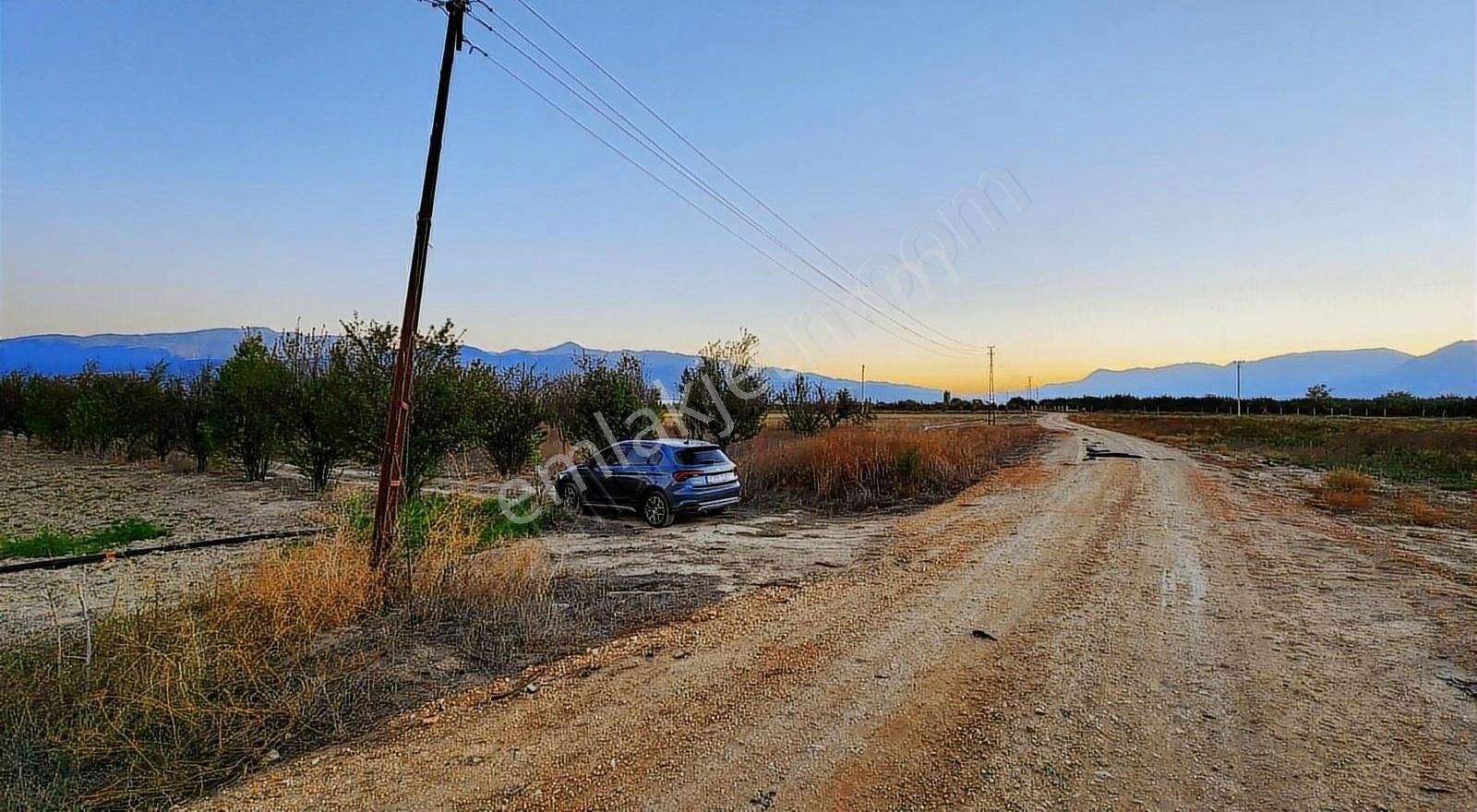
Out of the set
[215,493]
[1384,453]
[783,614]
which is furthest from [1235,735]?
[1384,453]

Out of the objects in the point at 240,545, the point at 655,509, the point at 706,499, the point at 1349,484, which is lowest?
the point at 240,545

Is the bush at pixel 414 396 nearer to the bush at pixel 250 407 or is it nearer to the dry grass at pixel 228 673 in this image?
the dry grass at pixel 228 673

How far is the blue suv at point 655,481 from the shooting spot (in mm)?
12031

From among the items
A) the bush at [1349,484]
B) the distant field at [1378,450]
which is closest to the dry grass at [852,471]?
the bush at [1349,484]

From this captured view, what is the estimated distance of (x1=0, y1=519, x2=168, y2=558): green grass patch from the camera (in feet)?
29.9

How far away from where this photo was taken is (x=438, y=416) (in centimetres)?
1098

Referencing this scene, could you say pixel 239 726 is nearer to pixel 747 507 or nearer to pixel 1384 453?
pixel 747 507

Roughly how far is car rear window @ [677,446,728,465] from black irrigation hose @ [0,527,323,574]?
538 centimetres

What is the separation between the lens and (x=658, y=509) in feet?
39.6

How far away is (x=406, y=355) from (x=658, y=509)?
6.14m

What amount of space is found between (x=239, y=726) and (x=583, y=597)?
10.7ft

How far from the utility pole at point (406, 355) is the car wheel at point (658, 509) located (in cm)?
548

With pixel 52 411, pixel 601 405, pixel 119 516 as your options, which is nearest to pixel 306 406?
pixel 119 516

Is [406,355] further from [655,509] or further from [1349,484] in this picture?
[1349,484]
